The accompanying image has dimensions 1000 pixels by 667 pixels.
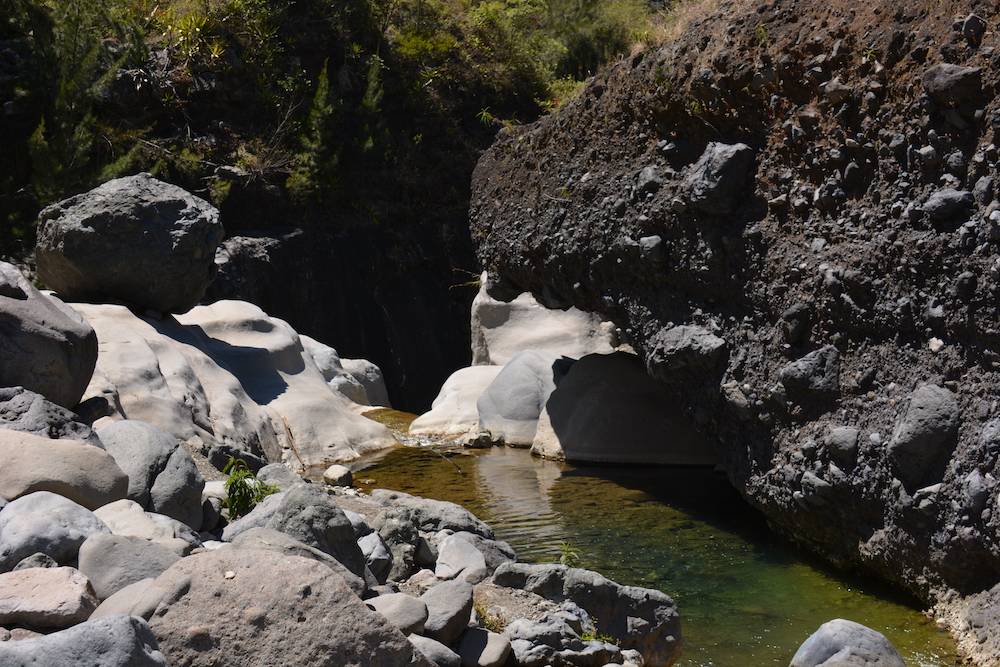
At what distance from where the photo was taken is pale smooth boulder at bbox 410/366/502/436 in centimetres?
1530

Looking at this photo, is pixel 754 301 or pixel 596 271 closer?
pixel 754 301

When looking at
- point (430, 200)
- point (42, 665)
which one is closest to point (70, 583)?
point (42, 665)

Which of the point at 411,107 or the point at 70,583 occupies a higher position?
the point at 411,107

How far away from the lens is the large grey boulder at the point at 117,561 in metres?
4.38

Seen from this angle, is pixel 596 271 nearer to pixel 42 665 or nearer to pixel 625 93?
pixel 625 93

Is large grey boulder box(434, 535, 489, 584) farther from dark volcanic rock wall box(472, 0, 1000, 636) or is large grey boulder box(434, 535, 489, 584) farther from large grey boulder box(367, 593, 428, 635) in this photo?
dark volcanic rock wall box(472, 0, 1000, 636)

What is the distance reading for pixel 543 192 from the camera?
12547 mm

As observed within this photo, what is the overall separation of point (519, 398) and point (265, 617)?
11.0m

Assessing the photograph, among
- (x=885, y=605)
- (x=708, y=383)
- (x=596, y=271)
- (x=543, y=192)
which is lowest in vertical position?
(x=885, y=605)

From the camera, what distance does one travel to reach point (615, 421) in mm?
13023

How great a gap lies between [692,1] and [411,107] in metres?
13.8

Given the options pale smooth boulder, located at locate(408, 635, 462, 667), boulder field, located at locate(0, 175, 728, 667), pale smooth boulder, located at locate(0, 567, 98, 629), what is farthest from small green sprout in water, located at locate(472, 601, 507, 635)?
pale smooth boulder, located at locate(0, 567, 98, 629)

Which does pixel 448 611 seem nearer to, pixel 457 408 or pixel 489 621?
pixel 489 621

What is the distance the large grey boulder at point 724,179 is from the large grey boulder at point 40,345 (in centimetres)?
536
